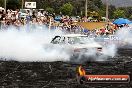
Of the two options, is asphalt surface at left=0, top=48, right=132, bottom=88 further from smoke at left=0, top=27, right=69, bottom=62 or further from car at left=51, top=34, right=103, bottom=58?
smoke at left=0, top=27, right=69, bottom=62

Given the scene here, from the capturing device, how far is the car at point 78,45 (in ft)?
73.5

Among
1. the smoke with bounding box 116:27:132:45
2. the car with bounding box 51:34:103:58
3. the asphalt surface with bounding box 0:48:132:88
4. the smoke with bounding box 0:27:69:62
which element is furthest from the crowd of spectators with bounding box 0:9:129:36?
the asphalt surface with bounding box 0:48:132:88

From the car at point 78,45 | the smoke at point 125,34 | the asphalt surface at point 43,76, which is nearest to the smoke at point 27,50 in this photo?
the car at point 78,45

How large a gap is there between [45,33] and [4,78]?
65.0ft

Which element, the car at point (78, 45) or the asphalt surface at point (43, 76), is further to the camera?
the car at point (78, 45)

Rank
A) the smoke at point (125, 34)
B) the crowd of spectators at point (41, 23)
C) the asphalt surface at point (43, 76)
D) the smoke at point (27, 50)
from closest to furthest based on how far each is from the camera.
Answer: the asphalt surface at point (43, 76) → the smoke at point (27, 50) → the crowd of spectators at point (41, 23) → the smoke at point (125, 34)

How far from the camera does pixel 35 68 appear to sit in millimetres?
19812

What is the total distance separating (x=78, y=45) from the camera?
22.8m

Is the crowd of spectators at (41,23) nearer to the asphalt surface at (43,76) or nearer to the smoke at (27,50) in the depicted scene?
the smoke at (27,50)

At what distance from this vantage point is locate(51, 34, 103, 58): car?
2239 cm

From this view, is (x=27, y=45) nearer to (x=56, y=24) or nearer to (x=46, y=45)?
(x=46, y=45)

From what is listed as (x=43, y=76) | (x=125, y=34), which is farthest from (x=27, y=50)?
(x=125, y=34)

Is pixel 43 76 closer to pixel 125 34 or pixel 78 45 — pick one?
pixel 78 45

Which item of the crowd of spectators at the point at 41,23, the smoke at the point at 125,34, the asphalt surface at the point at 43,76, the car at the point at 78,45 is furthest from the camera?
the smoke at the point at 125,34
